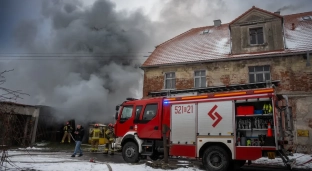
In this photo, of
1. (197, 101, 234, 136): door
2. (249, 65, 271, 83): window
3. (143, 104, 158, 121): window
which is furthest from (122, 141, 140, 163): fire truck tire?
(249, 65, 271, 83): window

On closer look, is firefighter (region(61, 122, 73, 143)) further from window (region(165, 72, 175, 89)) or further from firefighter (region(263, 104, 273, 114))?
firefighter (region(263, 104, 273, 114))

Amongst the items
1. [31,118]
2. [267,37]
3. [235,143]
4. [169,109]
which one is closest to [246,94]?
[235,143]

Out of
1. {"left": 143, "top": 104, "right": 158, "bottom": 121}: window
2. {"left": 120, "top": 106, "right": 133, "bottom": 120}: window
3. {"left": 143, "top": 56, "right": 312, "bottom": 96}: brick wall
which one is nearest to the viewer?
{"left": 143, "top": 104, "right": 158, "bottom": 121}: window

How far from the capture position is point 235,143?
740cm

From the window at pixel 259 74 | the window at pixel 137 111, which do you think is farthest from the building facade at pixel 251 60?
the window at pixel 137 111

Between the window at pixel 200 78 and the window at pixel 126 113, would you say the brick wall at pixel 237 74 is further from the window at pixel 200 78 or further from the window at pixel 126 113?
the window at pixel 126 113

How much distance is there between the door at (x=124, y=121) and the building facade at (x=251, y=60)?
23.0 feet

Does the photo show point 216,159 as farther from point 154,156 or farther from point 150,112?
point 150,112

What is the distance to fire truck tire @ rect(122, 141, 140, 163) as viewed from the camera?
30.5 feet

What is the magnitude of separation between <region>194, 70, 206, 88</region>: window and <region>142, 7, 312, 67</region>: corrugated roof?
0.88m

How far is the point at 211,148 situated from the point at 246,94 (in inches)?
78.5

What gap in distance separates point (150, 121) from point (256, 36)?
34.3ft

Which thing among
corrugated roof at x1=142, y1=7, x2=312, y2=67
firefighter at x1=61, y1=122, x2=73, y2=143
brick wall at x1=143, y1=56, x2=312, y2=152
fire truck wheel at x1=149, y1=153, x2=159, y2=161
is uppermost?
corrugated roof at x1=142, y1=7, x2=312, y2=67

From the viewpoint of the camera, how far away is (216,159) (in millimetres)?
7602
